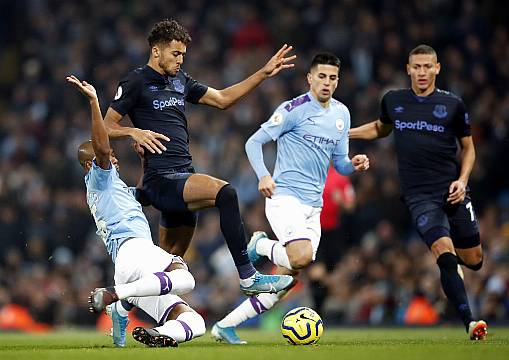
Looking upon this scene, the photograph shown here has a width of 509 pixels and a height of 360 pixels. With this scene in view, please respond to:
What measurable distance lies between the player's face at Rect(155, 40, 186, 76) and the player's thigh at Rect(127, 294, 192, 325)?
1.90m

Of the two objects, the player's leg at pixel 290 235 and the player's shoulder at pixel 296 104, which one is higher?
the player's shoulder at pixel 296 104

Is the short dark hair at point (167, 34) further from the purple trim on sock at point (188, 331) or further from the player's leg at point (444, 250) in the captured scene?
the player's leg at point (444, 250)

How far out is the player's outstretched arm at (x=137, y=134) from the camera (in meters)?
8.99

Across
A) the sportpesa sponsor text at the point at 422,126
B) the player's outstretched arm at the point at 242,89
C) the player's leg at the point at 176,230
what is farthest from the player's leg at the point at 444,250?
the player's leg at the point at 176,230

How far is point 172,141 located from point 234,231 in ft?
3.42

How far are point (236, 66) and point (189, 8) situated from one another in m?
1.80

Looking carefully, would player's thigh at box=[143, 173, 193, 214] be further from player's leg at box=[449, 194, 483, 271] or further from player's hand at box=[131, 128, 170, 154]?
player's leg at box=[449, 194, 483, 271]

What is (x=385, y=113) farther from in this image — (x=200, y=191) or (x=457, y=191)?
(x=200, y=191)

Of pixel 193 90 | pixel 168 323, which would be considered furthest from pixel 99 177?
pixel 193 90

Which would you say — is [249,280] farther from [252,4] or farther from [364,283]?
[252,4]

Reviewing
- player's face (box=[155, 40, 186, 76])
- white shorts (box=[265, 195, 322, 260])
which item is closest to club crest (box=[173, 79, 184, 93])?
player's face (box=[155, 40, 186, 76])

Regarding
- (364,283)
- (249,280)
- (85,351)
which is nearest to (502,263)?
(364,283)

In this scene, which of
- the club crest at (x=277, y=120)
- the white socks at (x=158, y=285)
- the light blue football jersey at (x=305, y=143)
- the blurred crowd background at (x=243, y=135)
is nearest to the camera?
the white socks at (x=158, y=285)

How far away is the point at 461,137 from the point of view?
34.3 ft
